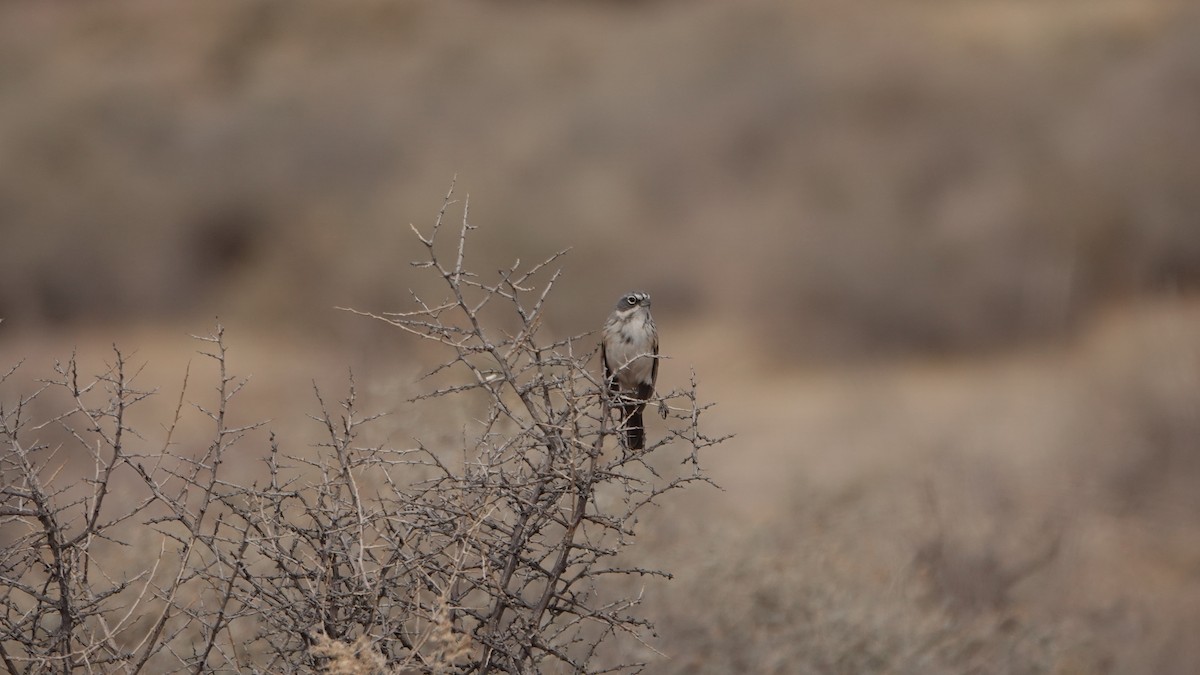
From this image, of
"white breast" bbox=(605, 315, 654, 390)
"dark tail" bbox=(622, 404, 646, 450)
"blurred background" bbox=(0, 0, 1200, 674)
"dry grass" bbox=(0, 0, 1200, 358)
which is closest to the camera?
"dark tail" bbox=(622, 404, 646, 450)

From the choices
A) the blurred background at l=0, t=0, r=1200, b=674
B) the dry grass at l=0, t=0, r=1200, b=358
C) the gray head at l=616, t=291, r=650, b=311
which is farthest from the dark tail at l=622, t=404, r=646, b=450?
the dry grass at l=0, t=0, r=1200, b=358

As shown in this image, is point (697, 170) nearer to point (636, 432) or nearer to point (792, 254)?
point (792, 254)

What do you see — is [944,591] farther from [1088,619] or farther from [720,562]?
[720,562]

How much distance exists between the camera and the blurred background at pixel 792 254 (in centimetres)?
678

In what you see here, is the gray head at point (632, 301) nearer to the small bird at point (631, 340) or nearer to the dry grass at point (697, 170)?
the small bird at point (631, 340)

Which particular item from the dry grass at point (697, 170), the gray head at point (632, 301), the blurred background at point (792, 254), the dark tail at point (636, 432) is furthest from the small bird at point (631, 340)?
the dry grass at point (697, 170)

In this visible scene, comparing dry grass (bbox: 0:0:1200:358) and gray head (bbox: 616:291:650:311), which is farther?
dry grass (bbox: 0:0:1200:358)

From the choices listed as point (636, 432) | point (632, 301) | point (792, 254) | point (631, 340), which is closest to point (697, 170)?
point (792, 254)

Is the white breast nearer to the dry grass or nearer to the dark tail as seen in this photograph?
the dark tail

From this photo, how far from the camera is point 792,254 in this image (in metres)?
16.8

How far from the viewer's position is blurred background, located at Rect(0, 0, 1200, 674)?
6.78 meters

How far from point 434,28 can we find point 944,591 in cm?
2960

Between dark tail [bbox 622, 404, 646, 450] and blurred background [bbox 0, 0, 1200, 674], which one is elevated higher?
blurred background [bbox 0, 0, 1200, 674]

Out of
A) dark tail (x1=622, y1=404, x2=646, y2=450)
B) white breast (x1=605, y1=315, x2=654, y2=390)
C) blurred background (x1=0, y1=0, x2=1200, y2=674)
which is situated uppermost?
blurred background (x1=0, y1=0, x2=1200, y2=674)
